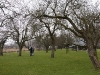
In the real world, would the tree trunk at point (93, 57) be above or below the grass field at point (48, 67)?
above

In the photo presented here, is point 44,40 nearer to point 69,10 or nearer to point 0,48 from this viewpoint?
point 0,48

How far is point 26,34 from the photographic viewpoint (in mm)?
43750

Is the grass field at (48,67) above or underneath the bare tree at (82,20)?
underneath

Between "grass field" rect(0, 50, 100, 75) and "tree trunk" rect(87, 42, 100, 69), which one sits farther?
"tree trunk" rect(87, 42, 100, 69)

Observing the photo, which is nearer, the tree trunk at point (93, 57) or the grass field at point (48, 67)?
the grass field at point (48, 67)

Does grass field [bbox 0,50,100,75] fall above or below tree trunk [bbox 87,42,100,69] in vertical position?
below

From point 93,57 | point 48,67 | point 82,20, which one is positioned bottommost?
point 48,67

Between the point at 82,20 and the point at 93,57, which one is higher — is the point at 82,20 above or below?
above

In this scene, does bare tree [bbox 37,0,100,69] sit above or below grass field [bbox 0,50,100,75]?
above

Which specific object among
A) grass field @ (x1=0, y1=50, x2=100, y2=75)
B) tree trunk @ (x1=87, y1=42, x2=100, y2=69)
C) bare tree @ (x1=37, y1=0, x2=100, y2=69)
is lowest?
grass field @ (x1=0, y1=50, x2=100, y2=75)

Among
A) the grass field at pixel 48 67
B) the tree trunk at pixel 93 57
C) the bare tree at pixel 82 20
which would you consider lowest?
the grass field at pixel 48 67

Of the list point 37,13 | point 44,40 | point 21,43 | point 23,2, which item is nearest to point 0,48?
point 21,43

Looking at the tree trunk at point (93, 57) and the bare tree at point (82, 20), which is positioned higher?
the bare tree at point (82, 20)

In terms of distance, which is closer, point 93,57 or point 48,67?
point 93,57
